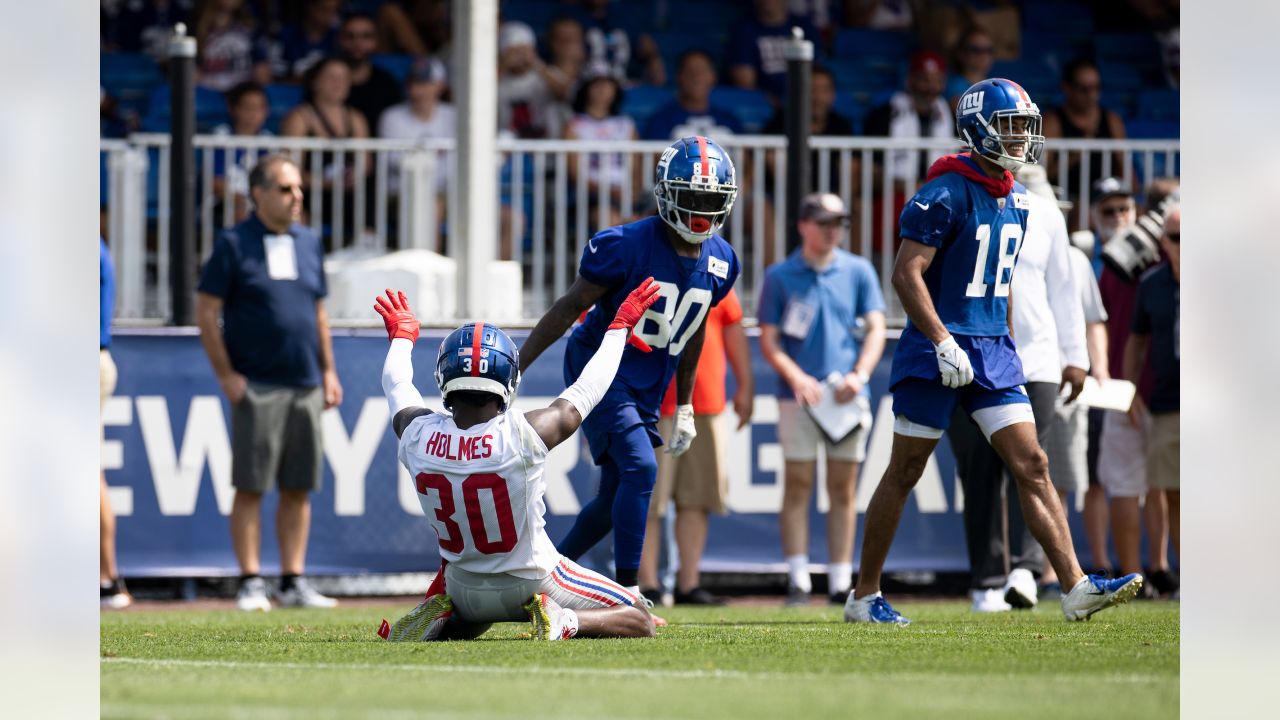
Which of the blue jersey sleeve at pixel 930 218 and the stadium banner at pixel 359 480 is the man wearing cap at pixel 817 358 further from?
the blue jersey sleeve at pixel 930 218

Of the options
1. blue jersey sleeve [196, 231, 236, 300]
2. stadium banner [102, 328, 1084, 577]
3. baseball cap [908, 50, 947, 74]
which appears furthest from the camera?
baseball cap [908, 50, 947, 74]

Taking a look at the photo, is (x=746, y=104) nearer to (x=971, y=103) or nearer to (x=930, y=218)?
(x=971, y=103)

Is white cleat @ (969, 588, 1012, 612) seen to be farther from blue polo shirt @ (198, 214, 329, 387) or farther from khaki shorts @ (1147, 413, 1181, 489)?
blue polo shirt @ (198, 214, 329, 387)

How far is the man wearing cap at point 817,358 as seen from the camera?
10.4 metres

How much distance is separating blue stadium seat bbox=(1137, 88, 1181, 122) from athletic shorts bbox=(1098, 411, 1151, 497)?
5014 mm

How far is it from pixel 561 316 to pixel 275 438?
3.05m

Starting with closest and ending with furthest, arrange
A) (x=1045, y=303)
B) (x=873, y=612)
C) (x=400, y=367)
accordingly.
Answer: (x=400, y=367), (x=873, y=612), (x=1045, y=303)

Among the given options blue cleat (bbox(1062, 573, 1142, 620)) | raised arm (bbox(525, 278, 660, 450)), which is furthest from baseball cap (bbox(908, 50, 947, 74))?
raised arm (bbox(525, 278, 660, 450))

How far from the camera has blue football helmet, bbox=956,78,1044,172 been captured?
7391 mm

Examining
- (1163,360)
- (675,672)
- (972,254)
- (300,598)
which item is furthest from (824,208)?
(675,672)

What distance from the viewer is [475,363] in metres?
6.46

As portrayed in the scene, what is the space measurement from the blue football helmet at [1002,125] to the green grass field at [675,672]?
185 centimetres

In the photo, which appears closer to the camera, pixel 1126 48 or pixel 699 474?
pixel 699 474
